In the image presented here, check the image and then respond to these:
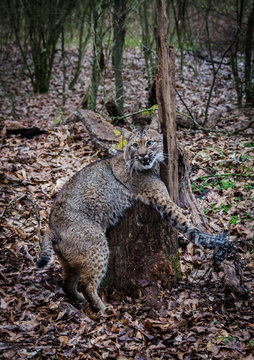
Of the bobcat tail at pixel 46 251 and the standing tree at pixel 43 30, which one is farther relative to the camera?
the standing tree at pixel 43 30

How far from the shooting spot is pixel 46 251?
433 centimetres

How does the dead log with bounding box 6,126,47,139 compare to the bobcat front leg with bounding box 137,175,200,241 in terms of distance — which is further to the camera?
the dead log with bounding box 6,126,47,139

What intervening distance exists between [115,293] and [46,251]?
120 centimetres

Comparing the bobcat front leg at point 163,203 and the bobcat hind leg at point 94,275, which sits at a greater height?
the bobcat front leg at point 163,203

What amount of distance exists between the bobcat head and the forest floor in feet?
4.96

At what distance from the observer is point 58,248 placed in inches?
180

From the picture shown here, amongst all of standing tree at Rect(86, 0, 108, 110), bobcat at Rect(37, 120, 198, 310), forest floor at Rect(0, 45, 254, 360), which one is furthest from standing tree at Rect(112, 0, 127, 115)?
bobcat at Rect(37, 120, 198, 310)

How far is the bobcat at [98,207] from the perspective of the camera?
14.8 feet

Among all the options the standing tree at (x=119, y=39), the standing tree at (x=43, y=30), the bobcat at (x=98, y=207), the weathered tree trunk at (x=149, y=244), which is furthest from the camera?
the standing tree at (x=43, y=30)

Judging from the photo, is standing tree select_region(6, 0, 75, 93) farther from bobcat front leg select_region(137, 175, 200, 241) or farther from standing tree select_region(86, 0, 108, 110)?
bobcat front leg select_region(137, 175, 200, 241)

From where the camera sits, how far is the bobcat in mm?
4504

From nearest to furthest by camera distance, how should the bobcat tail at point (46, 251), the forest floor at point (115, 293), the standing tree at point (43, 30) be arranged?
the forest floor at point (115, 293), the bobcat tail at point (46, 251), the standing tree at point (43, 30)

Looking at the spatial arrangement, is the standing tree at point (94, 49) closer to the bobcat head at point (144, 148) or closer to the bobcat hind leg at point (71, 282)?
the bobcat head at point (144, 148)

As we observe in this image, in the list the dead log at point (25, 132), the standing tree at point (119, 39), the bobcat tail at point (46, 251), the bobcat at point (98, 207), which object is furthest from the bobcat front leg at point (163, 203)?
the standing tree at point (119, 39)
